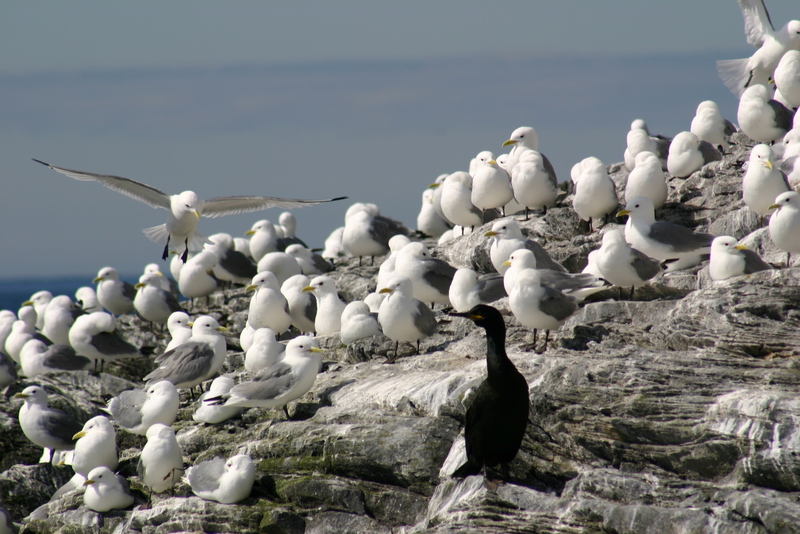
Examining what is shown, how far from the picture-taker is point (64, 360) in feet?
50.0

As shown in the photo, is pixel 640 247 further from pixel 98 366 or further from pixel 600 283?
pixel 98 366

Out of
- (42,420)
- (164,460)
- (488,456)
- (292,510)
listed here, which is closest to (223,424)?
(164,460)

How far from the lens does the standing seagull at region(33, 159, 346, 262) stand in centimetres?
1458

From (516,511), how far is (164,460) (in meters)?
3.93

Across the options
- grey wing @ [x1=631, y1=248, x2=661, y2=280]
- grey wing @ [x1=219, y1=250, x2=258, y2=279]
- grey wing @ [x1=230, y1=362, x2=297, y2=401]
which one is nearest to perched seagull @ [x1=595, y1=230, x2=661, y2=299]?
grey wing @ [x1=631, y1=248, x2=661, y2=280]

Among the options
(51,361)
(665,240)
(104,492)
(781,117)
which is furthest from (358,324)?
(781,117)

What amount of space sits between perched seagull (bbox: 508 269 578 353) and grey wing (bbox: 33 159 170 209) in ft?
23.8

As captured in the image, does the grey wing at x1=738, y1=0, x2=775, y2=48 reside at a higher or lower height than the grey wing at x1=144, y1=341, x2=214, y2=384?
higher

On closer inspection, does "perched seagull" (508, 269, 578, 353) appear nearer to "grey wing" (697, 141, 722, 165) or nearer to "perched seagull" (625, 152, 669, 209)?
"perched seagull" (625, 152, 669, 209)

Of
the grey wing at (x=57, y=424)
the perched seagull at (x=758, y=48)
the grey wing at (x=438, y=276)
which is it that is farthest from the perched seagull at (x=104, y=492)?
the perched seagull at (x=758, y=48)

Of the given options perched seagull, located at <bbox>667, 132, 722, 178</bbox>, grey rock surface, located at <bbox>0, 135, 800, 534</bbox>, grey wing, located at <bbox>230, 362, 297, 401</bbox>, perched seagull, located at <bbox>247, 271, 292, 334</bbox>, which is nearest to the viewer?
grey rock surface, located at <bbox>0, 135, 800, 534</bbox>

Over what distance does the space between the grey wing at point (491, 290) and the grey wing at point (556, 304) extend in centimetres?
166

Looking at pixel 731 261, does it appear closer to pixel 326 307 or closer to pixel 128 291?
pixel 326 307

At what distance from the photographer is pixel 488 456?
738 centimetres
